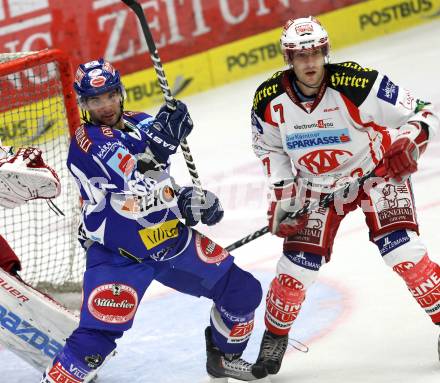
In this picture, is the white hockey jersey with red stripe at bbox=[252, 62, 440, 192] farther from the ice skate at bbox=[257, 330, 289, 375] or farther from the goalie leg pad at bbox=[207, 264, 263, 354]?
the ice skate at bbox=[257, 330, 289, 375]

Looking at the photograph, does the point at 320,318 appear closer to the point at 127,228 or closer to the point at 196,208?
the point at 196,208

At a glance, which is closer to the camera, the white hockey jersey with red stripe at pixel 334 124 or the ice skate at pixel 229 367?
the white hockey jersey with red stripe at pixel 334 124

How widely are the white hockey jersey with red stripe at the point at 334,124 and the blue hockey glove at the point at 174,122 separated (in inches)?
12.8

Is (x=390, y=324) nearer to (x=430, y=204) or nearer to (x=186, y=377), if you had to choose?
(x=186, y=377)

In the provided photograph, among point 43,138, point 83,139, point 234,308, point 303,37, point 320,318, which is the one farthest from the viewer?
point 43,138

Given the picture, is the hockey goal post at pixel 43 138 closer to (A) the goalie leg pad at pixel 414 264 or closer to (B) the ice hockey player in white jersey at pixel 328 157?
(B) the ice hockey player in white jersey at pixel 328 157

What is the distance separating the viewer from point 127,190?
11.9 feet

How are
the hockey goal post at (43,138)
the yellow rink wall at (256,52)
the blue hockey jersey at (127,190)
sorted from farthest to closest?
1. the yellow rink wall at (256,52)
2. the hockey goal post at (43,138)
3. the blue hockey jersey at (127,190)

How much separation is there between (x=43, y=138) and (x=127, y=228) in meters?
2.43

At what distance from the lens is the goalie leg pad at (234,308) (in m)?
3.84

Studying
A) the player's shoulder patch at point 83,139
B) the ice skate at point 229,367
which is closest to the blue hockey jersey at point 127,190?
the player's shoulder patch at point 83,139

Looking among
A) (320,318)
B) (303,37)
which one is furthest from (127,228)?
(320,318)

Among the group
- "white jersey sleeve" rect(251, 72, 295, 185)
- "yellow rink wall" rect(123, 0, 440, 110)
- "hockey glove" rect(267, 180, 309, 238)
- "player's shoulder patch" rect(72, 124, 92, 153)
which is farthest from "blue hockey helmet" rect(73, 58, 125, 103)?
"yellow rink wall" rect(123, 0, 440, 110)

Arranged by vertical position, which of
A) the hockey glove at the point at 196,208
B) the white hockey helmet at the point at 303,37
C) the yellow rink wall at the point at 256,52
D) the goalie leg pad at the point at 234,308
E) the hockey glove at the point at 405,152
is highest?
the white hockey helmet at the point at 303,37
